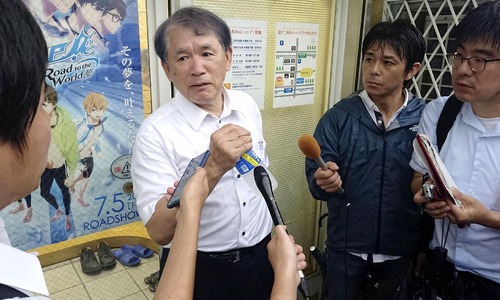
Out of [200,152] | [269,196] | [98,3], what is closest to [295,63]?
[200,152]

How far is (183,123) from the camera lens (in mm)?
1243

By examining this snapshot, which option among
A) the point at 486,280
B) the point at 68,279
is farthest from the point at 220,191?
the point at 68,279

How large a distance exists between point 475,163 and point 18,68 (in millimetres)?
1328

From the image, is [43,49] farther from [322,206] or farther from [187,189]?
[322,206]

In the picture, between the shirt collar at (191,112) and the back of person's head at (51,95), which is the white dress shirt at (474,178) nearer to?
the shirt collar at (191,112)

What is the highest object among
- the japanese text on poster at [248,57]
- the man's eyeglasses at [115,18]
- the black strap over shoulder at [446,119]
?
the man's eyeglasses at [115,18]

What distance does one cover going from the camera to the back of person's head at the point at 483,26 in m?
1.14

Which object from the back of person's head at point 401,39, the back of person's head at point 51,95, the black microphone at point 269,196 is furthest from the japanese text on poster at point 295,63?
the back of person's head at point 51,95

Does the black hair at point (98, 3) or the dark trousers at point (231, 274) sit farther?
the black hair at point (98, 3)

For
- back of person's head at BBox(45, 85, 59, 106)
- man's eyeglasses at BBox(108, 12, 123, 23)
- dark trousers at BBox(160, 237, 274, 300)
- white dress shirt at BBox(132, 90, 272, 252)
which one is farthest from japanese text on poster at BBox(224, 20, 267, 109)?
back of person's head at BBox(45, 85, 59, 106)

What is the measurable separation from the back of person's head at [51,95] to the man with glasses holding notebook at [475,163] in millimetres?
2026

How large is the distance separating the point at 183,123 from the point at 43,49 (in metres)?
0.68

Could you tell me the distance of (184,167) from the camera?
1206 millimetres

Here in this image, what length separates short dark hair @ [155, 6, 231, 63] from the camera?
1177mm
